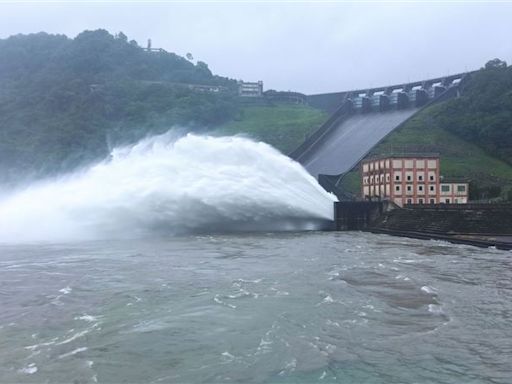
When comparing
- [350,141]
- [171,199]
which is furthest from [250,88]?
[171,199]

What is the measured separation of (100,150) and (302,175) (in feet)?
145

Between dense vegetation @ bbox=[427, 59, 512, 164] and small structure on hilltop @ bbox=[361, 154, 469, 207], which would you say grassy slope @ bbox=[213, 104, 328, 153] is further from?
small structure on hilltop @ bbox=[361, 154, 469, 207]

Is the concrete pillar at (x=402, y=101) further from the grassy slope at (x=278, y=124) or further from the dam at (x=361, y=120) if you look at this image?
the grassy slope at (x=278, y=124)

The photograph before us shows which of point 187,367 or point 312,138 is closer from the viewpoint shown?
point 187,367

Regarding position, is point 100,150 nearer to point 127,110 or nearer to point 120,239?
point 127,110

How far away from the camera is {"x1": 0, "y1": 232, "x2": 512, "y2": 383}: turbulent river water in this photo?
9.19 meters

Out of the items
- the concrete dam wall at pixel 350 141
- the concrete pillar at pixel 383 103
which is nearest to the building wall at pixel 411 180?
the concrete dam wall at pixel 350 141

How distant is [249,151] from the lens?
40.2 m

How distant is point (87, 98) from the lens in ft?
317

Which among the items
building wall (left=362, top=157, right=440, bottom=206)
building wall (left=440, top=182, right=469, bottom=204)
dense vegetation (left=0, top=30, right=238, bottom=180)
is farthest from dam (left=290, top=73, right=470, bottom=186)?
dense vegetation (left=0, top=30, right=238, bottom=180)

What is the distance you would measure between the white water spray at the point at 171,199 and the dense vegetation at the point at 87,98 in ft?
125

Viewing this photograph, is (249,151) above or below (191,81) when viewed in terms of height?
below

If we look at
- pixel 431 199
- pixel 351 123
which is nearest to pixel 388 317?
pixel 431 199

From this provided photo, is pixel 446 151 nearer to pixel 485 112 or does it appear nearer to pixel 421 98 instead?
pixel 485 112
